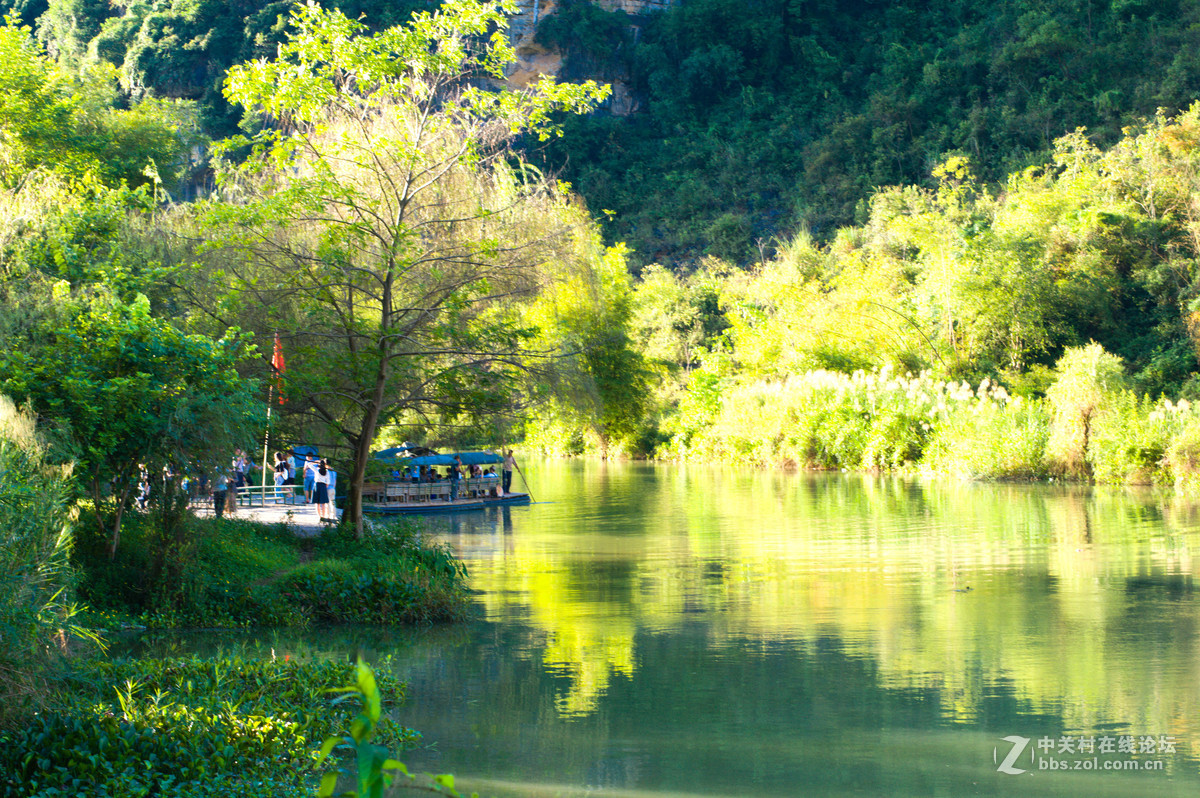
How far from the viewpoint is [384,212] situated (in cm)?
1472

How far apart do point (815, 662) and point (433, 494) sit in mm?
19096

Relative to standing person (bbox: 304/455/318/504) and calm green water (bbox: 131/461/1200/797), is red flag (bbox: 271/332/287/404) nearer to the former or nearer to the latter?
calm green water (bbox: 131/461/1200/797)

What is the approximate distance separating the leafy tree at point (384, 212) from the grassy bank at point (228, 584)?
2328 millimetres

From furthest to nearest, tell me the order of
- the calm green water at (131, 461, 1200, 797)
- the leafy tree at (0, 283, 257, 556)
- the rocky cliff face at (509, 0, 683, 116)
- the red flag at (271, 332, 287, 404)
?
1. the rocky cliff face at (509, 0, 683, 116)
2. the red flag at (271, 332, 287, 404)
3. the leafy tree at (0, 283, 257, 556)
4. the calm green water at (131, 461, 1200, 797)

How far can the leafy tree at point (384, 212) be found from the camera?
13852 mm

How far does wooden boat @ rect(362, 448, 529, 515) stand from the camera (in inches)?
1053

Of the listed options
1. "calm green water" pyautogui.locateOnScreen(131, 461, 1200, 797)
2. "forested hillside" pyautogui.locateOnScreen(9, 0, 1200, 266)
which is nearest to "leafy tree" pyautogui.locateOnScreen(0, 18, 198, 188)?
"calm green water" pyautogui.locateOnScreen(131, 461, 1200, 797)

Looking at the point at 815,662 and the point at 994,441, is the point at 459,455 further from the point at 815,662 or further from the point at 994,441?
the point at 815,662

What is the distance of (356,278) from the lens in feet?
47.4

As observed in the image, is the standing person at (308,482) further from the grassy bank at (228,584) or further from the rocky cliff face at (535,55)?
the rocky cliff face at (535,55)

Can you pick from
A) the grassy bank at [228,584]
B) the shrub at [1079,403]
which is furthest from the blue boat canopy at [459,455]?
the shrub at [1079,403]

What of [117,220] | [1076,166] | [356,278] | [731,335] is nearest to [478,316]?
[356,278]

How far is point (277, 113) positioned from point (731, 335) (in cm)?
3681

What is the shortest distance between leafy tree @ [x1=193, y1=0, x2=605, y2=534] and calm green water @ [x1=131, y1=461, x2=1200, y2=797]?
3502 millimetres
